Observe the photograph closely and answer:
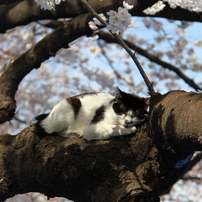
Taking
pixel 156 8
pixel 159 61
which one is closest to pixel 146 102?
pixel 156 8

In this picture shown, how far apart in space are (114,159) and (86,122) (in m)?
1.06

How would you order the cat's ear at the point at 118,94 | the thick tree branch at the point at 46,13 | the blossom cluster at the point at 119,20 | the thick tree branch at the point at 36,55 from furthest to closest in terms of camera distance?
the thick tree branch at the point at 46,13 < the thick tree branch at the point at 36,55 < the cat's ear at the point at 118,94 < the blossom cluster at the point at 119,20

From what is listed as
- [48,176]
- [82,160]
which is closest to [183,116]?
[82,160]

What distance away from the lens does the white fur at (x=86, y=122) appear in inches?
127

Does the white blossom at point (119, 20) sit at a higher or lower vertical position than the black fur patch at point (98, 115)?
higher

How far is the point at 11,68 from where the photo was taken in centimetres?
470

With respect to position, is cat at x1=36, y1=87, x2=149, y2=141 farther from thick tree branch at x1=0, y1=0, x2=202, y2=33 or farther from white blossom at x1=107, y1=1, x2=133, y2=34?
thick tree branch at x1=0, y1=0, x2=202, y2=33

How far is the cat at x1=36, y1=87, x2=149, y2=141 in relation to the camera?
3470mm

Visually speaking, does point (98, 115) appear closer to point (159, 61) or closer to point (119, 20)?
point (119, 20)

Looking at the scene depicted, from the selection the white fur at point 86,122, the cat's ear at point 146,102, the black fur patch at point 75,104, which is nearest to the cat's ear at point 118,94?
the white fur at point 86,122

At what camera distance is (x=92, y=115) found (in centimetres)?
383

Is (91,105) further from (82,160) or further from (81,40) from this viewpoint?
(81,40)

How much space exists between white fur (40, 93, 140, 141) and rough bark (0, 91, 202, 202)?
162mm

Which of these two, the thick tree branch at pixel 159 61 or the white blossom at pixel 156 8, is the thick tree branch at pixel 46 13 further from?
the thick tree branch at pixel 159 61
